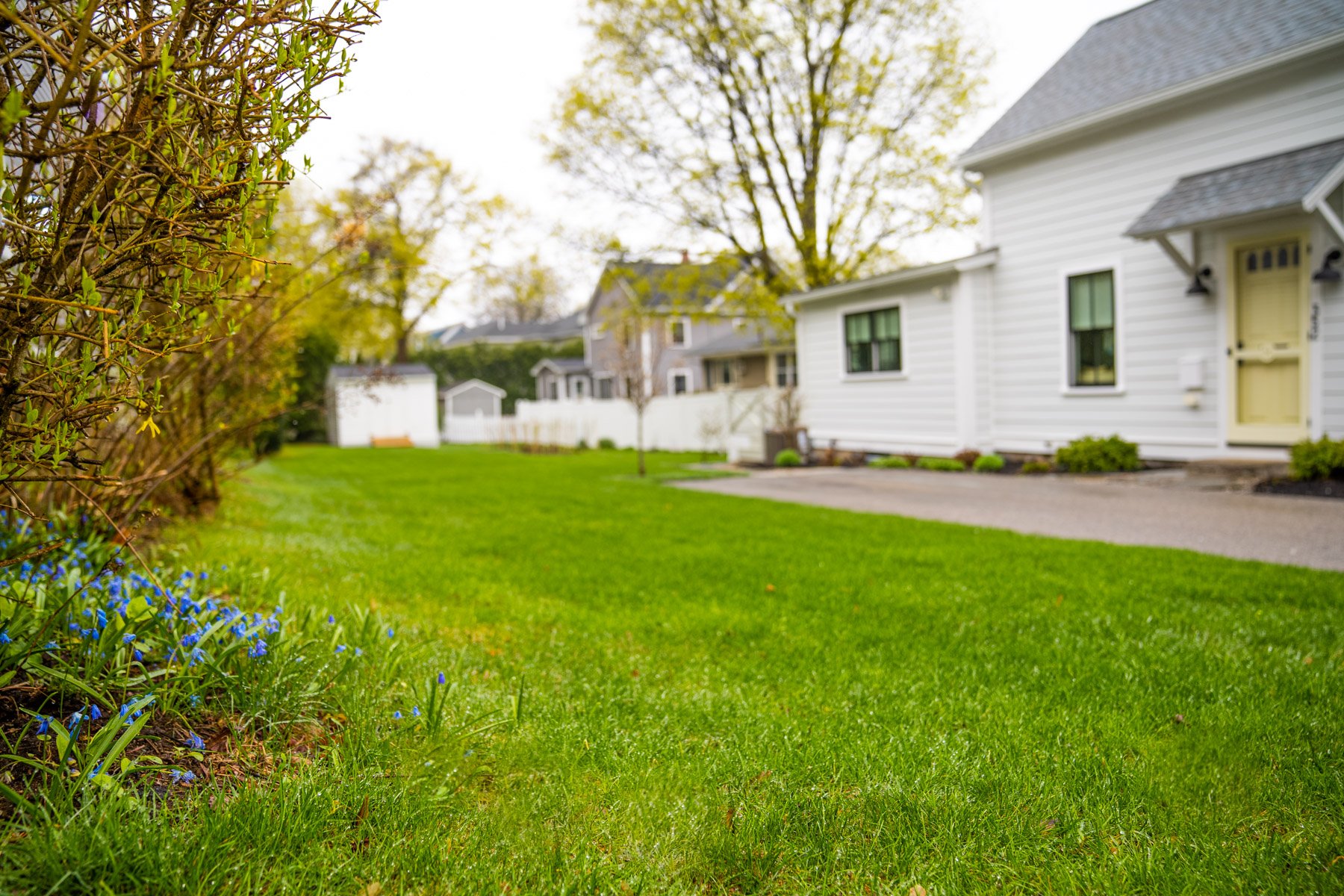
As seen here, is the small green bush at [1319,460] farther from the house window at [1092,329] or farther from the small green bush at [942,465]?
the small green bush at [942,465]

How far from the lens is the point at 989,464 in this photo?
41.3ft

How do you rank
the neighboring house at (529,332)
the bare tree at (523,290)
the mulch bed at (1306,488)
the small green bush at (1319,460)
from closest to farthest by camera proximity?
the mulch bed at (1306,488), the small green bush at (1319,460), the bare tree at (523,290), the neighboring house at (529,332)

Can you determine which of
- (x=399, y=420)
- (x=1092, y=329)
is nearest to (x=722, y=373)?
(x=399, y=420)

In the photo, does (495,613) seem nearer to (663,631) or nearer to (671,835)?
(663,631)

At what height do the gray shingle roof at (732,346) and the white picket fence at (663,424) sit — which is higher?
the gray shingle roof at (732,346)

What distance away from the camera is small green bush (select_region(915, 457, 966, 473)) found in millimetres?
12961

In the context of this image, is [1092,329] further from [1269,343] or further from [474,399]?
[474,399]

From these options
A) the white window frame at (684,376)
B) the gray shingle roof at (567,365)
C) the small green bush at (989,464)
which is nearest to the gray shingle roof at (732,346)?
the white window frame at (684,376)

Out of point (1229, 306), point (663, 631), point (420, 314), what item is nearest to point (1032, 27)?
point (1229, 306)

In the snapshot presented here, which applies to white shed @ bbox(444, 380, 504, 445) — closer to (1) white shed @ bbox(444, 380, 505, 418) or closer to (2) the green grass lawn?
(1) white shed @ bbox(444, 380, 505, 418)

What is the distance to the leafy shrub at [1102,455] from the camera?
1113cm

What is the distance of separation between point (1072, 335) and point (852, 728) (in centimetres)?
1080

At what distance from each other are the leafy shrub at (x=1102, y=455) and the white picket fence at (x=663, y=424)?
5.95 metres

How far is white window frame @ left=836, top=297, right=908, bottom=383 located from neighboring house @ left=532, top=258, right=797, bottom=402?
3.44 m
